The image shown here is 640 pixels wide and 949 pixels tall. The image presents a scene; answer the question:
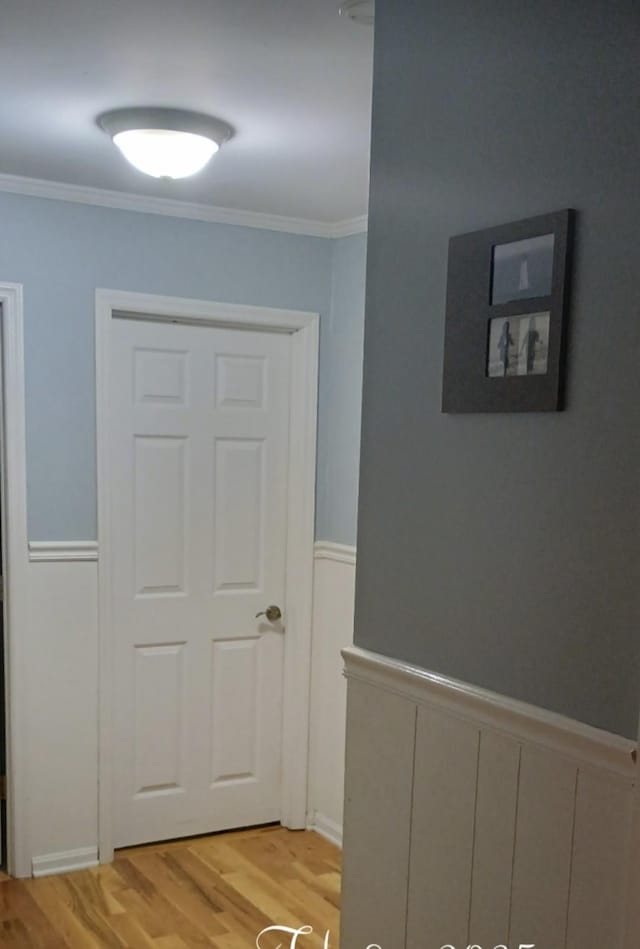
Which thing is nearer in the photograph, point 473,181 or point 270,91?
point 473,181

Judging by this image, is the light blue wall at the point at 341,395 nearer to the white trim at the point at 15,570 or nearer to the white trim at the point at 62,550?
the white trim at the point at 62,550

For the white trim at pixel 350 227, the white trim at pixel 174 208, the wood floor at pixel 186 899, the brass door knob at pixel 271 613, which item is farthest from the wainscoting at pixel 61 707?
the white trim at pixel 350 227

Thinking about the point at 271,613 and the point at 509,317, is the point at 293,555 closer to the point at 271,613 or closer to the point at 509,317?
the point at 271,613

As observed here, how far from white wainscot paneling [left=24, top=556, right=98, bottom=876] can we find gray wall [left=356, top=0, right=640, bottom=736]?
1.69m

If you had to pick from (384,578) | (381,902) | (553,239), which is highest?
(553,239)

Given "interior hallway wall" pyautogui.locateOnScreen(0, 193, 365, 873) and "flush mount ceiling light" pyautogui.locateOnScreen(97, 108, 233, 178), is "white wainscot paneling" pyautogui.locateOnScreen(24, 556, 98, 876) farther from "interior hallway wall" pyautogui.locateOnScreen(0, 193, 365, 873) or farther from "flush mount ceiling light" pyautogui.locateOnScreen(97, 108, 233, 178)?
"flush mount ceiling light" pyautogui.locateOnScreen(97, 108, 233, 178)

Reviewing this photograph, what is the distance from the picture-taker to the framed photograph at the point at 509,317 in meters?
1.31

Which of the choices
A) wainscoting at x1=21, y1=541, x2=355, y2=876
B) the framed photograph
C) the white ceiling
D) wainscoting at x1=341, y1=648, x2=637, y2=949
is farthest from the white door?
the framed photograph

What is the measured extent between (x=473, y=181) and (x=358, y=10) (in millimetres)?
446

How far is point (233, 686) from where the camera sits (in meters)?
3.52

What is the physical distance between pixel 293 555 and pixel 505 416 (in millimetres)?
2240

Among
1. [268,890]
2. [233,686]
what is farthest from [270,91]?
[268,890]

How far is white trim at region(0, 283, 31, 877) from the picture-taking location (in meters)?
2.97

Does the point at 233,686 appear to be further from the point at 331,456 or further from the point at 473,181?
the point at 473,181
